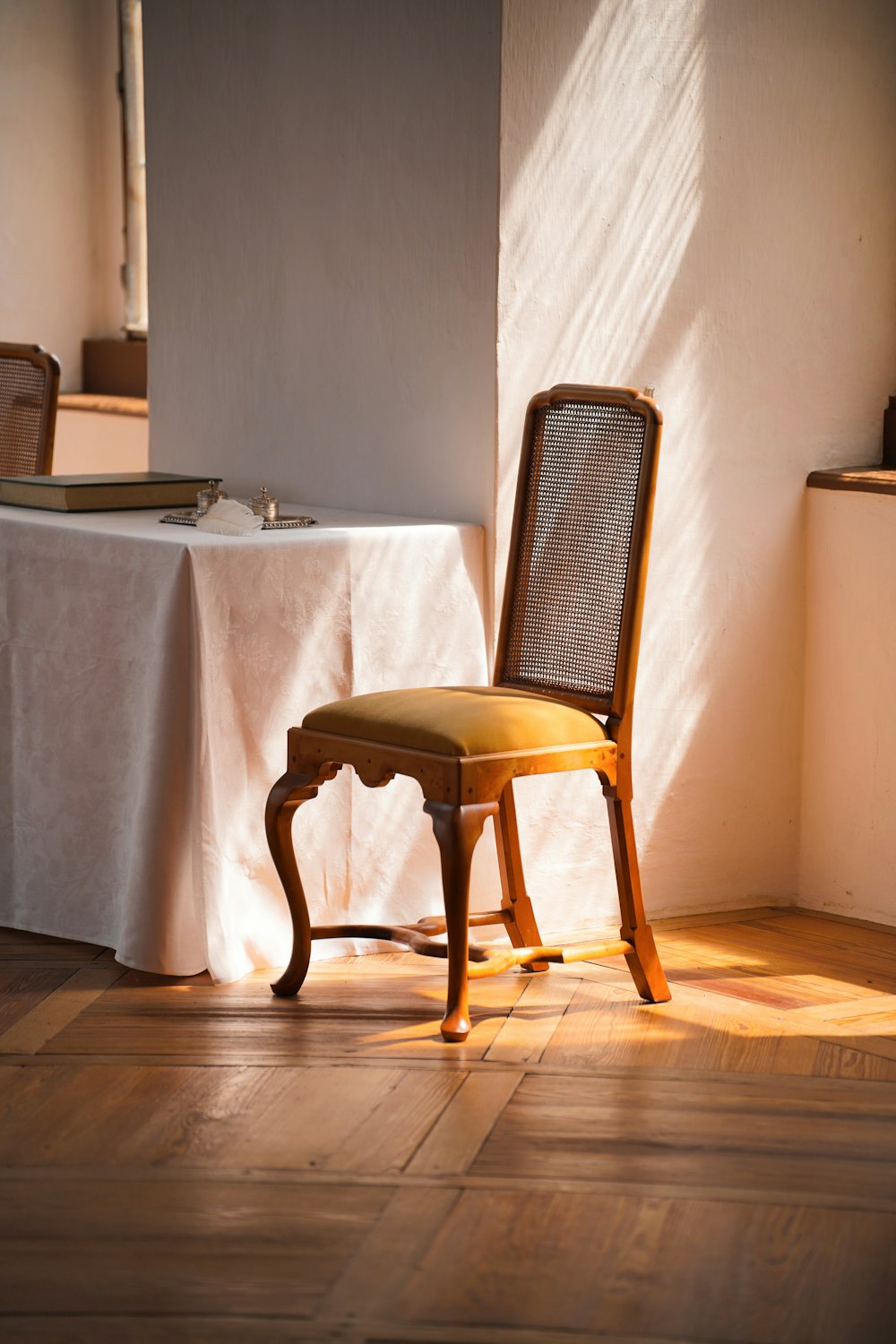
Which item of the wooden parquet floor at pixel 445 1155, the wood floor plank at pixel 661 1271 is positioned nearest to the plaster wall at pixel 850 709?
the wooden parquet floor at pixel 445 1155

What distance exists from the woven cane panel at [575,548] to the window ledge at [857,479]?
0.73 m

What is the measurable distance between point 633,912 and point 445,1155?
0.73 meters

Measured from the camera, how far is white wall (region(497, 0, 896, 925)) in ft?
10.7

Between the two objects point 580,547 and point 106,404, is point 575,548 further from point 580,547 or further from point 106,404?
point 106,404

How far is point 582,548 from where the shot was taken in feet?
10.0

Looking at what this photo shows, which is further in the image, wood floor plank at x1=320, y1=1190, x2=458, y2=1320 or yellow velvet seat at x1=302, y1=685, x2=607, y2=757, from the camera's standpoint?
yellow velvet seat at x1=302, y1=685, x2=607, y2=757

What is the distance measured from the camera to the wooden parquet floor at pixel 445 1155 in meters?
1.98

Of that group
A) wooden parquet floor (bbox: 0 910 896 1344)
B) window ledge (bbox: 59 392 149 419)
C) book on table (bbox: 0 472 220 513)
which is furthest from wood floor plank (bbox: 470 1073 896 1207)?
window ledge (bbox: 59 392 149 419)

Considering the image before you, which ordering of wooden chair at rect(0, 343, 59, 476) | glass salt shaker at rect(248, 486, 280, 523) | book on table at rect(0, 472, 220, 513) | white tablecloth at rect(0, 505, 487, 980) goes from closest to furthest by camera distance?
1. white tablecloth at rect(0, 505, 487, 980)
2. glass salt shaker at rect(248, 486, 280, 523)
3. book on table at rect(0, 472, 220, 513)
4. wooden chair at rect(0, 343, 59, 476)

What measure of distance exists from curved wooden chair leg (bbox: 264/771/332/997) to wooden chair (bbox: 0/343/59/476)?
1.48 m

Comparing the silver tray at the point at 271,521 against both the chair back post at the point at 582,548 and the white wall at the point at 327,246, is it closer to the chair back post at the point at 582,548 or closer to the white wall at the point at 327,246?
the white wall at the point at 327,246

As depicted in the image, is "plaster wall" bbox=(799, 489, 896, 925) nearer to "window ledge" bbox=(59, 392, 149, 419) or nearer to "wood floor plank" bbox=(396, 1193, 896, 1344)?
"wood floor plank" bbox=(396, 1193, 896, 1344)

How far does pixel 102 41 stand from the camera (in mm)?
5777

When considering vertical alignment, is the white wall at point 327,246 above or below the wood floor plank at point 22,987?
above
